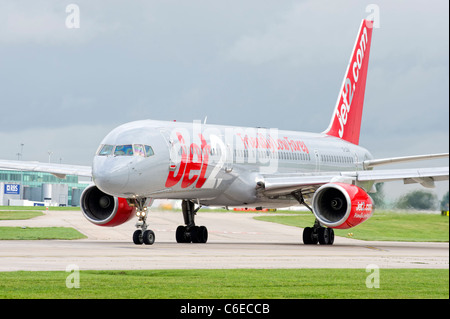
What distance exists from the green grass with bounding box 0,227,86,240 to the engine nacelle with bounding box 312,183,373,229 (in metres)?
10.9

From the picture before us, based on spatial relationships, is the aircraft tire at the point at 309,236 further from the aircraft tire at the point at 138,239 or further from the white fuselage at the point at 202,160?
the aircraft tire at the point at 138,239

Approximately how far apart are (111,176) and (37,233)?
435 inches

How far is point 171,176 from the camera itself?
32750 millimetres

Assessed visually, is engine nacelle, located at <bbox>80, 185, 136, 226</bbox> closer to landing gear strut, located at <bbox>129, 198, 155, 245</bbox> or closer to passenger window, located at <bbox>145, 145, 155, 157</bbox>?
landing gear strut, located at <bbox>129, 198, 155, 245</bbox>

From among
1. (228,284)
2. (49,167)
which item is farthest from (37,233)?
(228,284)

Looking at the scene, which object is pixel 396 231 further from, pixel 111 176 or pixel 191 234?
pixel 111 176

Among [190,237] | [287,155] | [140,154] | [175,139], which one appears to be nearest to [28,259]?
[140,154]

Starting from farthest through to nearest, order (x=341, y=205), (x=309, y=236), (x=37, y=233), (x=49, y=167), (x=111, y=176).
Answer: (x=37, y=233), (x=49, y=167), (x=309, y=236), (x=341, y=205), (x=111, y=176)

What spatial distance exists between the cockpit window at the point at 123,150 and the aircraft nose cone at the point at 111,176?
0.49 metres

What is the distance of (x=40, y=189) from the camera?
7331 cm

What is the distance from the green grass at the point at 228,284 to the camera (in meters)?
15.5
